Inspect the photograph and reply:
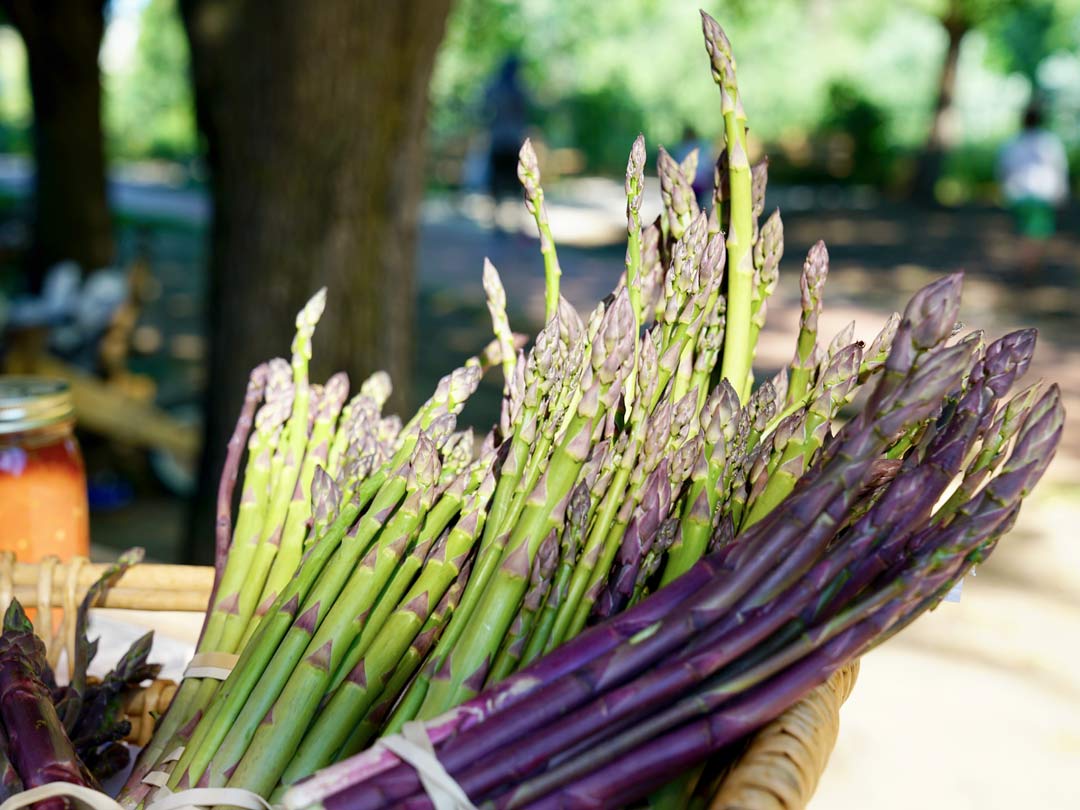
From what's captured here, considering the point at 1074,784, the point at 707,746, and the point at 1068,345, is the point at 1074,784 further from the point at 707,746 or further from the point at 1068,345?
the point at 1068,345

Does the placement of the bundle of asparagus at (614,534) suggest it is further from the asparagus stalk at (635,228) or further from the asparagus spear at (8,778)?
the asparagus spear at (8,778)

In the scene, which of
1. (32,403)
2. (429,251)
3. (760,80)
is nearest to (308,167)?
(32,403)

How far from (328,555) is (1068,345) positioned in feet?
30.1

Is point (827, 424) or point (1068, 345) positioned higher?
point (827, 424)

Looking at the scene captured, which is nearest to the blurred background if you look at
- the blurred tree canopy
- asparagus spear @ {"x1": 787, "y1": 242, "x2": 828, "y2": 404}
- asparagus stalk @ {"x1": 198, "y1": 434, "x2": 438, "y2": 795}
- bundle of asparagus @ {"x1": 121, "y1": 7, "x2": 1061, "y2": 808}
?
the blurred tree canopy

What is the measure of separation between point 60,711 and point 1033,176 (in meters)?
11.4

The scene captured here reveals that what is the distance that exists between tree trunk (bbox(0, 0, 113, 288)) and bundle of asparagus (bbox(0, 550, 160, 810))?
6.66 metres

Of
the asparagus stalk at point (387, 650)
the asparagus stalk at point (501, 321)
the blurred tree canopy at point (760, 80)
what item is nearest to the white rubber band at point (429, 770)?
the asparagus stalk at point (387, 650)

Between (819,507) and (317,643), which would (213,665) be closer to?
(317,643)

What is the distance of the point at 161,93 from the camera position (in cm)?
3088

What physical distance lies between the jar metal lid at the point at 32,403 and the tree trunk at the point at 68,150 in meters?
6.25

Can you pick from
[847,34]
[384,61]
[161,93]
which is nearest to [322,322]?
[384,61]

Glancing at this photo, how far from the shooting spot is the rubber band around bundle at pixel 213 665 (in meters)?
1.27

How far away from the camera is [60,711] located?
132 cm
